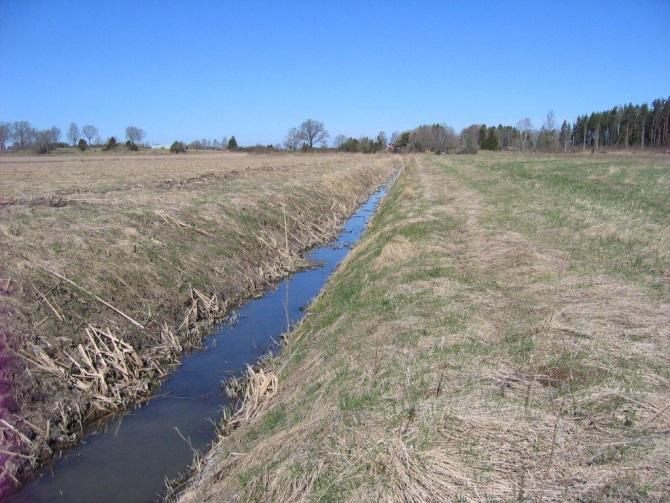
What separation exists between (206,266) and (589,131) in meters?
135

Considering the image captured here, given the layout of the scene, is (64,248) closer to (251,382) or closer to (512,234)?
(251,382)

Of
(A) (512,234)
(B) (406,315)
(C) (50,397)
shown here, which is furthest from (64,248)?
(A) (512,234)

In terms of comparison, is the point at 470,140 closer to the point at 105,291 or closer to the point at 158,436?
the point at 105,291

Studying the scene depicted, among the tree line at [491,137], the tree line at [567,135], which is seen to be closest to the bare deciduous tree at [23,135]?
the tree line at [491,137]

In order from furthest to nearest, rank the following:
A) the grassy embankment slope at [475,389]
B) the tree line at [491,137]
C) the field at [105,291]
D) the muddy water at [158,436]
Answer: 1. the tree line at [491,137]
2. the field at [105,291]
3. the muddy water at [158,436]
4. the grassy embankment slope at [475,389]

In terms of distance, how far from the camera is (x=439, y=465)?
409 centimetres

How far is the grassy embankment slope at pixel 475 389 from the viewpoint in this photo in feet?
13.1

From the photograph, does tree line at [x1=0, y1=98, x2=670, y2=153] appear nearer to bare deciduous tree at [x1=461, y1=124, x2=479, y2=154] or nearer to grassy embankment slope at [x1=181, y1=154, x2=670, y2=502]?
bare deciduous tree at [x1=461, y1=124, x2=479, y2=154]

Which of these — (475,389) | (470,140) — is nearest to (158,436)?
(475,389)

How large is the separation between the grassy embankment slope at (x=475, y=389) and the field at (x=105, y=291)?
91.8 inches

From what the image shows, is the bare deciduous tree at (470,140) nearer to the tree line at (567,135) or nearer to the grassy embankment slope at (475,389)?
the tree line at (567,135)

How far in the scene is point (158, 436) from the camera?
6887mm

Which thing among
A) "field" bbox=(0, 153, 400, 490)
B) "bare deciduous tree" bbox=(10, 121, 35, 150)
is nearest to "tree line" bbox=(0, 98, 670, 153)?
"bare deciduous tree" bbox=(10, 121, 35, 150)

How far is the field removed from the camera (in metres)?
6.93
